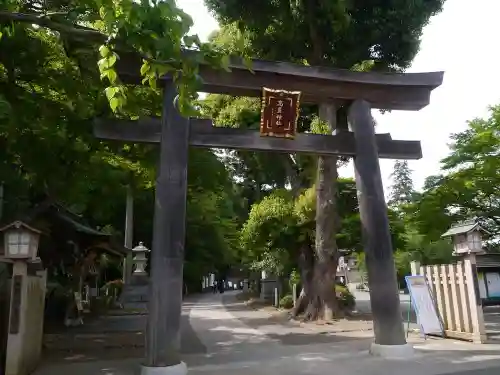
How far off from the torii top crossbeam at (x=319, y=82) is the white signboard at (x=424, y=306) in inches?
173

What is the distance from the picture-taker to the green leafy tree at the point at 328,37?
1466 cm

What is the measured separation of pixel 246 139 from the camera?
8562mm

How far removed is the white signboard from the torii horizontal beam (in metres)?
3.48

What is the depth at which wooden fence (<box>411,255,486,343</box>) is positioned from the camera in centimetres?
992

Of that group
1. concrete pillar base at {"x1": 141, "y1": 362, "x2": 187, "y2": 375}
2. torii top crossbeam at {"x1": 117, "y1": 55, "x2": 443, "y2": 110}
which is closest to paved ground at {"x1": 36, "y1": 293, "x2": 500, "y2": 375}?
concrete pillar base at {"x1": 141, "y1": 362, "x2": 187, "y2": 375}

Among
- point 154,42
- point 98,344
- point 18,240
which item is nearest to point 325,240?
point 98,344

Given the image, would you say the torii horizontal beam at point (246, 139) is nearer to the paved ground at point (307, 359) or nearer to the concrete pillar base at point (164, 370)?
the concrete pillar base at point (164, 370)

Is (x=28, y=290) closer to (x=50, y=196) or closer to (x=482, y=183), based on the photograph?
(x=50, y=196)

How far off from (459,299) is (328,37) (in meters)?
9.84

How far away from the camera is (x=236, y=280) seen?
7531 centimetres

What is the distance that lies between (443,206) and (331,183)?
547cm

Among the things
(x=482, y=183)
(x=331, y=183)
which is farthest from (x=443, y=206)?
(x=331, y=183)

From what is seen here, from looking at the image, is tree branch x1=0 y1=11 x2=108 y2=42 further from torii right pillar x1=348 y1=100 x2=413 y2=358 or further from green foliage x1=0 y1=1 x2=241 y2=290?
torii right pillar x1=348 y1=100 x2=413 y2=358

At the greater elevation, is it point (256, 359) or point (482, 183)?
point (482, 183)
